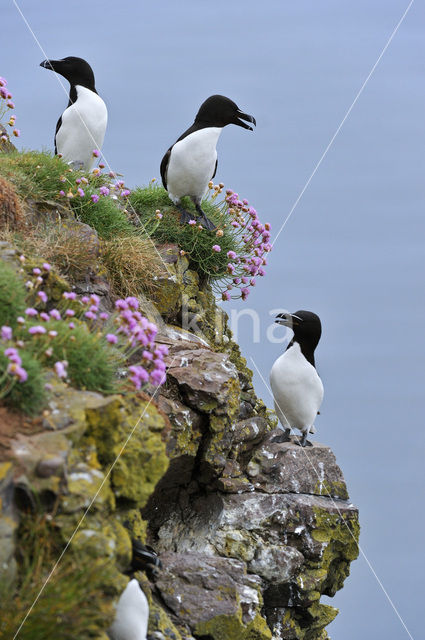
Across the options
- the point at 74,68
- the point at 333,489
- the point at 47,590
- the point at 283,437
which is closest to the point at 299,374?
the point at 283,437

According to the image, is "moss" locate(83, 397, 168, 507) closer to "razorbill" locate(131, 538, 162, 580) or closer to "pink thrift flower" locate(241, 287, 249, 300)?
"razorbill" locate(131, 538, 162, 580)

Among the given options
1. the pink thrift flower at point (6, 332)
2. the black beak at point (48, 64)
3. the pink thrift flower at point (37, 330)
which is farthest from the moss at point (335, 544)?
the black beak at point (48, 64)

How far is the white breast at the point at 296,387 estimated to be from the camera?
1045cm

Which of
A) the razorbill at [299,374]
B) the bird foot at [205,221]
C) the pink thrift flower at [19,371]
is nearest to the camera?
the pink thrift flower at [19,371]

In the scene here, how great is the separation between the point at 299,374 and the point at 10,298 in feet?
15.9

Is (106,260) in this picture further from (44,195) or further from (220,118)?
(220,118)

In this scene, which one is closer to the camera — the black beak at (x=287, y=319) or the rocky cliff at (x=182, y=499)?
the rocky cliff at (x=182, y=499)

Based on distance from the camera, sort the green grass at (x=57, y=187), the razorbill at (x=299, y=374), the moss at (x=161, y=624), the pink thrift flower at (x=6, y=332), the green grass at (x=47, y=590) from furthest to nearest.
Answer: the razorbill at (x=299, y=374) → the green grass at (x=57, y=187) → the moss at (x=161, y=624) → the pink thrift flower at (x=6, y=332) → the green grass at (x=47, y=590)

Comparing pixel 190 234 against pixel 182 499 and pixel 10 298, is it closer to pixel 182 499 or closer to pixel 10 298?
pixel 182 499

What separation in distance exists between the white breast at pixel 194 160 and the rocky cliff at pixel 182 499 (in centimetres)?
100

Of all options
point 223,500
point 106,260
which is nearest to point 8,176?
point 106,260

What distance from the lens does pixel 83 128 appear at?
1229cm

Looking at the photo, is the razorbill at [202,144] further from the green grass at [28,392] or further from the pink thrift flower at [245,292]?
the green grass at [28,392]

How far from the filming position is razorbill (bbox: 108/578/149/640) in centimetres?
611
